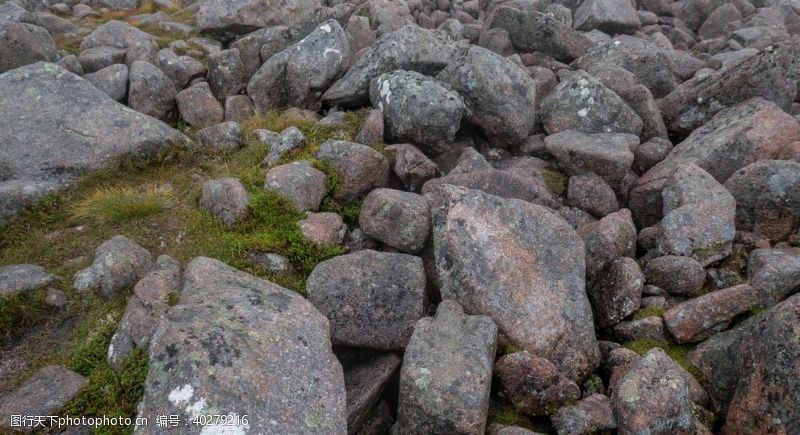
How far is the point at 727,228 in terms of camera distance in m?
9.84

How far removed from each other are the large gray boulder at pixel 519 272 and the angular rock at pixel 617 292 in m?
0.46

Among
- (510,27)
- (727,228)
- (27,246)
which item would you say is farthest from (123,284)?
(510,27)

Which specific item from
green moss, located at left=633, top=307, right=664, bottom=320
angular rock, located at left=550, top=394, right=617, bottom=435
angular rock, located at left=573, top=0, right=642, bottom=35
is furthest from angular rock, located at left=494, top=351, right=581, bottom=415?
angular rock, located at left=573, top=0, right=642, bottom=35

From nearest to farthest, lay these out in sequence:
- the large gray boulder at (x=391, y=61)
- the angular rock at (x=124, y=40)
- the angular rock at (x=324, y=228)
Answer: the angular rock at (x=324, y=228), the large gray boulder at (x=391, y=61), the angular rock at (x=124, y=40)

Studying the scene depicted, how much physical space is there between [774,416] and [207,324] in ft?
22.7

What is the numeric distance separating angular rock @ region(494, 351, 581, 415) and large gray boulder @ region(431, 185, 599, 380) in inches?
21.8

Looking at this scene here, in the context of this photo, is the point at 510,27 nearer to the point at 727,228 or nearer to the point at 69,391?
the point at 727,228

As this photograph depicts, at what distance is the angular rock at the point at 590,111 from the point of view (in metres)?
13.5

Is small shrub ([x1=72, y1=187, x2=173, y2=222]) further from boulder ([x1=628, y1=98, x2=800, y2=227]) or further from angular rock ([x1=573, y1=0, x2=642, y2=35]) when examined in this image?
angular rock ([x1=573, y1=0, x2=642, y2=35])

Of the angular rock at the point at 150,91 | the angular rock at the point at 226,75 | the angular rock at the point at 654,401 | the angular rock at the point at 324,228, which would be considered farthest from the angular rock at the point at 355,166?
the angular rock at the point at 654,401

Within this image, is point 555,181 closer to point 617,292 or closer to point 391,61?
point 617,292

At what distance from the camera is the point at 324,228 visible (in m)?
10.8

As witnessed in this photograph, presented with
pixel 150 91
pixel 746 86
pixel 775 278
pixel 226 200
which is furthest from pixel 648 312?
pixel 150 91

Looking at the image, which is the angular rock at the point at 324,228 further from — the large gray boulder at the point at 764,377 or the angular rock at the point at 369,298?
the large gray boulder at the point at 764,377
